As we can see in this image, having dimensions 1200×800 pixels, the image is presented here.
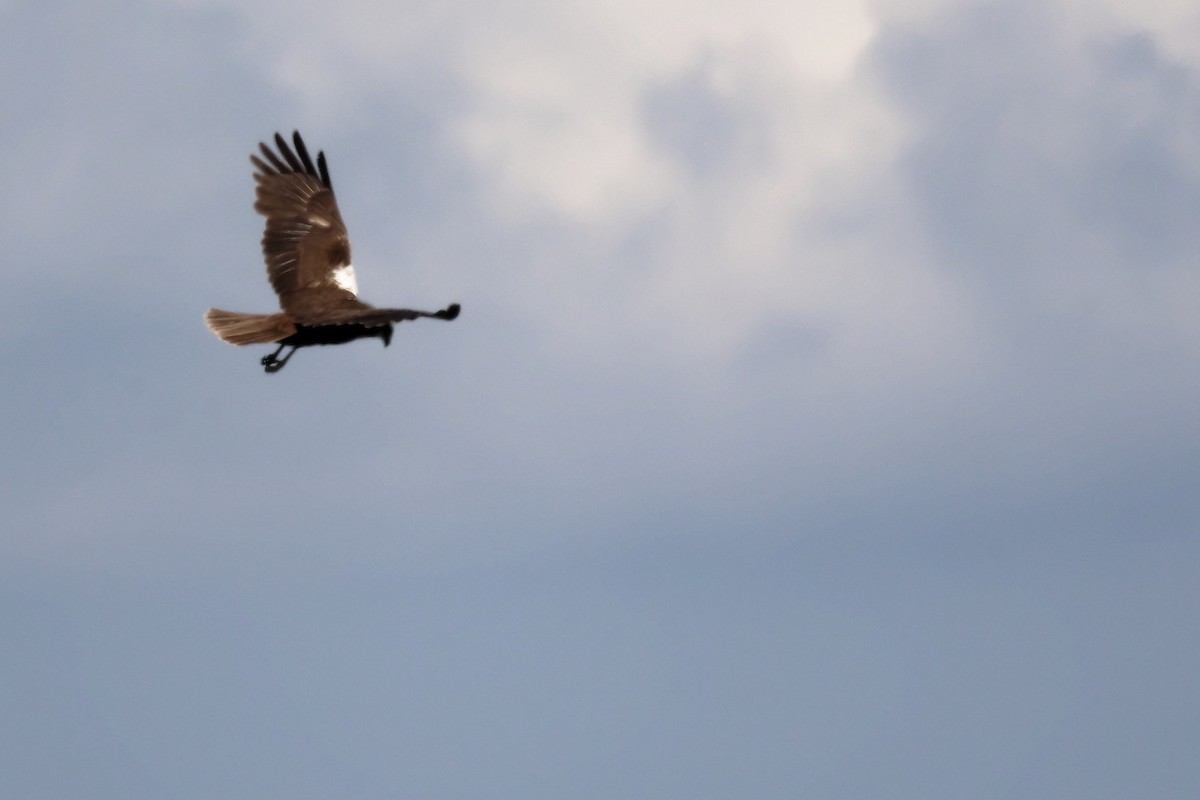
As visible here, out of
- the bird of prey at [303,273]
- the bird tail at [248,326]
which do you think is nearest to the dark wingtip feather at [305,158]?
the bird of prey at [303,273]

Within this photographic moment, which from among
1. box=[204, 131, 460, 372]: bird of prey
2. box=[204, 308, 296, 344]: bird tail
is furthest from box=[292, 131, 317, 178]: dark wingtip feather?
box=[204, 308, 296, 344]: bird tail

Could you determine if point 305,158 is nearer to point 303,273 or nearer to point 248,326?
point 303,273

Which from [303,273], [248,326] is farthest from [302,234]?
[248,326]

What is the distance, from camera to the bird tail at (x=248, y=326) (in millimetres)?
30234

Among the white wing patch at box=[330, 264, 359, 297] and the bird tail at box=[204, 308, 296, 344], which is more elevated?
the white wing patch at box=[330, 264, 359, 297]

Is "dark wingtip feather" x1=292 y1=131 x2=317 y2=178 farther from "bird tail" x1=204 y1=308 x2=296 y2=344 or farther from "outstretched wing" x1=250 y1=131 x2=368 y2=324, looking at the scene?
"bird tail" x1=204 y1=308 x2=296 y2=344

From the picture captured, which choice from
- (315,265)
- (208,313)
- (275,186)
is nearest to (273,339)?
(208,313)

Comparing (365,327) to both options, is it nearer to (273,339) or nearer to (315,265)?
(273,339)

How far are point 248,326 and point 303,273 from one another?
3204 millimetres

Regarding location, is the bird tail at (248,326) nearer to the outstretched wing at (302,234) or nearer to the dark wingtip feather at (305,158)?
the outstretched wing at (302,234)

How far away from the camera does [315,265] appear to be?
111 ft

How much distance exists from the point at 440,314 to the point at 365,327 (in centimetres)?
303

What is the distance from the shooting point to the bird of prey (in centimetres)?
2977

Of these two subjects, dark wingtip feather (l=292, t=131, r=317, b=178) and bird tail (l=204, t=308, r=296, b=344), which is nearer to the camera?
bird tail (l=204, t=308, r=296, b=344)
